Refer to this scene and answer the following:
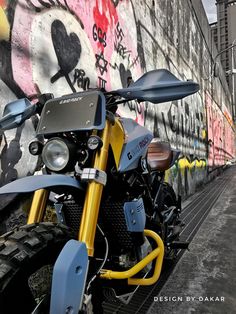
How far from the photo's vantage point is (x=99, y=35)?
133 inches

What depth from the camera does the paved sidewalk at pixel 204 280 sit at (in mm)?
2215

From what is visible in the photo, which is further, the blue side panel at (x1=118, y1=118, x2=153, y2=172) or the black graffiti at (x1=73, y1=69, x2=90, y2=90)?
the black graffiti at (x1=73, y1=69, x2=90, y2=90)

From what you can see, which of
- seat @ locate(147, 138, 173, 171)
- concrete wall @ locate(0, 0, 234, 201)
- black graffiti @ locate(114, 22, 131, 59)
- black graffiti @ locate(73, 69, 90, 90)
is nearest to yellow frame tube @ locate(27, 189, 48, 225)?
concrete wall @ locate(0, 0, 234, 201)

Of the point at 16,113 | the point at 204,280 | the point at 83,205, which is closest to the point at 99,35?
the point at 16,113

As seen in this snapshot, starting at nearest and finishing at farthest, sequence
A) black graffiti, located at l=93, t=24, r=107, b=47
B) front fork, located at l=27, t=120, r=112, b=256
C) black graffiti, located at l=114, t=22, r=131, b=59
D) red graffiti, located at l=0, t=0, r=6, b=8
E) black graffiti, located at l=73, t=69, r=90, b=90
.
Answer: front fork, located at l=27, t=120, r=112, b=256, red graffiti, located at l=0, t=0, r=6, b=8, black graffiti, located at l=73, t=69, r=90, b=90, black graffiti, located at l=93, t=24, r=107, b=47, black graffiti, located at l=114, t=22, r=131, b=59

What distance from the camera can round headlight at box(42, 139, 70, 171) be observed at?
4.71 feet

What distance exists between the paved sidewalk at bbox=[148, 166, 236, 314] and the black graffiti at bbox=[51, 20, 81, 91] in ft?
6.37

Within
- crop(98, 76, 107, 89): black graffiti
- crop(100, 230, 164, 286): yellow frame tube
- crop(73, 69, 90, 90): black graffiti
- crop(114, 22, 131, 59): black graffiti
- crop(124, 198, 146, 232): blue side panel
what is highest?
crop(114, 22, 131, 59): black graffiti

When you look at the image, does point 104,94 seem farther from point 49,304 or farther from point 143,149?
point 49,304

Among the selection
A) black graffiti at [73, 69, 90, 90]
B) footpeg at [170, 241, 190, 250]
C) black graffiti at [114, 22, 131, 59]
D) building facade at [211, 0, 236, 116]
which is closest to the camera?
footpeg at [170, 241, 190, 250]

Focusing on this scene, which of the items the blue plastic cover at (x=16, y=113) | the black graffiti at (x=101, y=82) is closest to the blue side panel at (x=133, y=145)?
the blue plastic cover at (x=16, y=113)

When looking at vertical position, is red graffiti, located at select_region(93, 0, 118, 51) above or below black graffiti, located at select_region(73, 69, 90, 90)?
above

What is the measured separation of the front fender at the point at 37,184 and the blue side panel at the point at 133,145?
0.36 m

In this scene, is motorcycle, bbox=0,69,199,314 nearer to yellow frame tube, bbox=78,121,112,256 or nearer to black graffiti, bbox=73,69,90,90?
yellow frame tube, bbox=78,121,112,256
